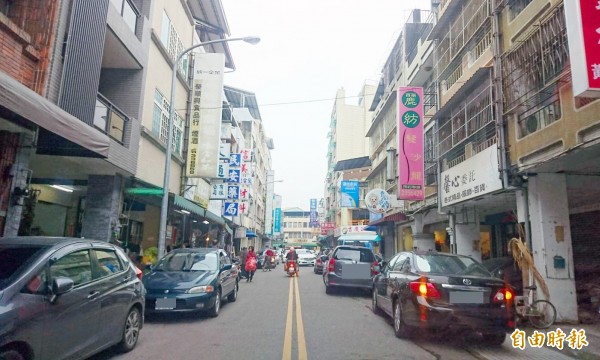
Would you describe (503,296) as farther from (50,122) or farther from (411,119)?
(411,119)

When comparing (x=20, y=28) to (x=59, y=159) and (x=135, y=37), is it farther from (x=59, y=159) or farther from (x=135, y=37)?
(x=135, y=37)

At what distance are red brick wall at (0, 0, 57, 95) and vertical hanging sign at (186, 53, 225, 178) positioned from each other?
906 cm

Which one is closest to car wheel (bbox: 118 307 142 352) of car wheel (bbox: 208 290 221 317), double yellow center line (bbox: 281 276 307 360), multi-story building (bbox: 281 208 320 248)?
double yellow center line (bbox: 281 276 307 360)

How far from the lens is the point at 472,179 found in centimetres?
1295

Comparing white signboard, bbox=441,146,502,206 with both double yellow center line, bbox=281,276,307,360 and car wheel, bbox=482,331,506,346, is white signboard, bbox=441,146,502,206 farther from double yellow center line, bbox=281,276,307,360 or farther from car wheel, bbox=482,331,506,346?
double yellow center line, bbox=281,276,307,360

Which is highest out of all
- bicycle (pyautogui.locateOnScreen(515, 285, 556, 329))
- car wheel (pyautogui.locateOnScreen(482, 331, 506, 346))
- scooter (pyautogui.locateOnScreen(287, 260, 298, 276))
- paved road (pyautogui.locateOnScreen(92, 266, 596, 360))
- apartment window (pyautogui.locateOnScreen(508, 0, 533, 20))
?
apartment window (pyautogui.locateOnScreen(508, 0, 533, 20))

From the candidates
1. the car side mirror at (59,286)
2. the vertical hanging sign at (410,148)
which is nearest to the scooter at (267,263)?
the vertical hanging sign at (410,148)

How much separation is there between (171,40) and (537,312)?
1538cm

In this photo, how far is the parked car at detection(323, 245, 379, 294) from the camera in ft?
45.5

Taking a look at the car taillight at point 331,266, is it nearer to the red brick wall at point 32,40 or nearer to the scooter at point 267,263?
the red brick wall at point 32,40

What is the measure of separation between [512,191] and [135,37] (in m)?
11.6

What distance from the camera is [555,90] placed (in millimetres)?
9398


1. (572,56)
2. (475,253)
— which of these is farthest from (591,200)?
(572,56)

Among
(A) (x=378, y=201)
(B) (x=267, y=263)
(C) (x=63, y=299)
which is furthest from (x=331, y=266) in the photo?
(B) (x=267, y=263)
